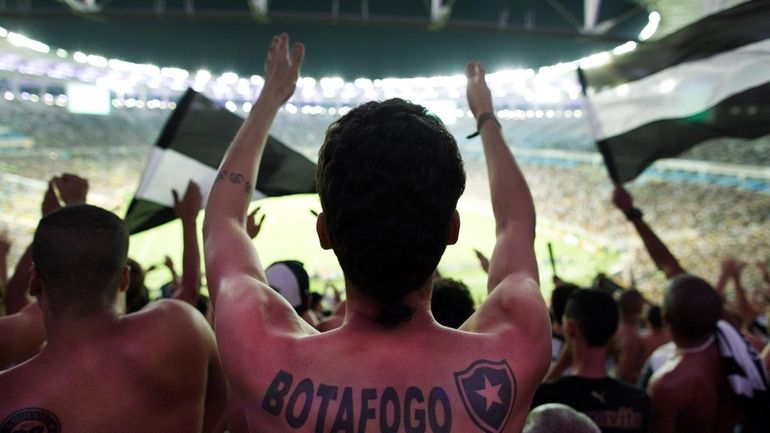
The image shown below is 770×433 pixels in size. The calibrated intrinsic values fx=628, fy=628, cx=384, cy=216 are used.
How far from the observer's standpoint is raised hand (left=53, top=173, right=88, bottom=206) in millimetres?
2555

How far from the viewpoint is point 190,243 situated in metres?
2.29

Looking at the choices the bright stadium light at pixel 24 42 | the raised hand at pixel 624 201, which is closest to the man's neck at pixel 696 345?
the raised hand at pixel 624 201

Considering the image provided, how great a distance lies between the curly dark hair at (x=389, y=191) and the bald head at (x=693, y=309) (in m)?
2.11

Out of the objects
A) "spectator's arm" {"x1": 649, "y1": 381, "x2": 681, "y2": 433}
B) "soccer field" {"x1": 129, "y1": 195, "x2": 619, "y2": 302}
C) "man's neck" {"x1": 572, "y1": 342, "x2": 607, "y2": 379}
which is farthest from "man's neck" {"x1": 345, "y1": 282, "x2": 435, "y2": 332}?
"soccer field" {"x1": 129, "y1": 195, "x2": 619, "y2": 302}

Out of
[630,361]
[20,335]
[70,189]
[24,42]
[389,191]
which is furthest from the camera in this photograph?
[24,42]

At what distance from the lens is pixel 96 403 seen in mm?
1705

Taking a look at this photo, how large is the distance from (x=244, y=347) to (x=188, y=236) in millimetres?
1237

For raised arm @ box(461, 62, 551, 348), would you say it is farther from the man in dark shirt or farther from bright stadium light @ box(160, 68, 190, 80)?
bright stadium light @ box(160, 68, 190, 80)

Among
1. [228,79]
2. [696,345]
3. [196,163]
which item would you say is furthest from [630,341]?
[228,79]

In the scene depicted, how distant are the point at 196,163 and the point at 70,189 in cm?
107

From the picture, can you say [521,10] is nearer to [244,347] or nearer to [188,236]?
[188,236]

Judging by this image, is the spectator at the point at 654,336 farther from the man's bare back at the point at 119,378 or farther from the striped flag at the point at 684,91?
the man's bare back at the point at 119,378

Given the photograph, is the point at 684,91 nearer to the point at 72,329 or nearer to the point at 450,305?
the point at 450,305

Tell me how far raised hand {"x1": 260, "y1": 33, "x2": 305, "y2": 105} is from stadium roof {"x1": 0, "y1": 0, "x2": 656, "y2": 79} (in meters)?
8.58
